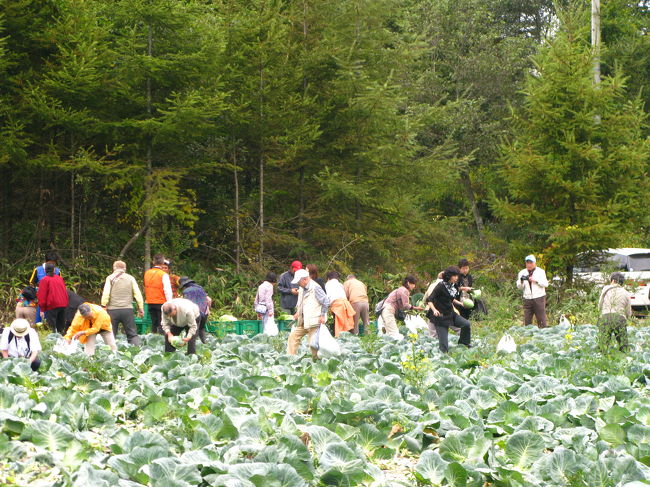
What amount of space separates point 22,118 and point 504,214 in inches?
438

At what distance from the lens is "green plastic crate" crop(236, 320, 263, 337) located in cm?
1612

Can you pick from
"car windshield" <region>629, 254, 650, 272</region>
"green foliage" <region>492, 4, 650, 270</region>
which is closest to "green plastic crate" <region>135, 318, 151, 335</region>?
"green foliage" <region>492, 4, 650, 270</region>

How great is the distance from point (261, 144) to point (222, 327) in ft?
24.1

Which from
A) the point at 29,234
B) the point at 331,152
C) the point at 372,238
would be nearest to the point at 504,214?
the point at 372,238

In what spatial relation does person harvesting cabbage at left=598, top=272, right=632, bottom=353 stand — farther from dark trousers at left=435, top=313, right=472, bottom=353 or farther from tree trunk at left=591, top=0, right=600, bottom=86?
tree trunk at left=591, top=0, right=600, bottom=86

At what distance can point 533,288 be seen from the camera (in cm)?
1564

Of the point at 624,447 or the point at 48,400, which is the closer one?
the point at 624,447

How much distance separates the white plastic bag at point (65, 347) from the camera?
36.3ft

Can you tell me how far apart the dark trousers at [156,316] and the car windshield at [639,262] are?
13.4m

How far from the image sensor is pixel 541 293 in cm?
1573

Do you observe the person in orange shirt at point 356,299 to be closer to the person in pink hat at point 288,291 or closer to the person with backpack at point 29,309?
the person in pink hat at point 288,291

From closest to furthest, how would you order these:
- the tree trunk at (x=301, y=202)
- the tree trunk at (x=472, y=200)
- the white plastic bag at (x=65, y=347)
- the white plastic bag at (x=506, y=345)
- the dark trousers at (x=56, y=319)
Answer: the white plastic bag at (x=65, y=347) → the white plastic bag at (x=506, y=345) → the dark trousers at (x=56, y=319) → the tree trunk at (x=301, y=202) → the tree trunk at (x=472, y=200)

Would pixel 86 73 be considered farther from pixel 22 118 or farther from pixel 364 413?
pixel 364 413

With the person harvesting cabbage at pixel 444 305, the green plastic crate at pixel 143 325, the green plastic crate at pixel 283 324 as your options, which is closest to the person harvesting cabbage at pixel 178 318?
the person harvesting cabbage at pixel 444 305
